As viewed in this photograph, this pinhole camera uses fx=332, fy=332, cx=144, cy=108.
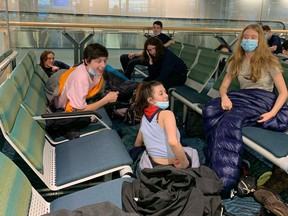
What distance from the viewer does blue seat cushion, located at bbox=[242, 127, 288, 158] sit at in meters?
2.26

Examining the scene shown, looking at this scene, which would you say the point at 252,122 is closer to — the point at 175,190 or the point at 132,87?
the point at 175,190

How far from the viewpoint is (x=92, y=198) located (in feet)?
5.51

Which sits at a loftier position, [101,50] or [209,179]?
[101,50]

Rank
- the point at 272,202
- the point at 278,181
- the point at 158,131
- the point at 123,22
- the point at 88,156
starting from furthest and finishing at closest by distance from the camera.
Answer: the point at 123,22 < the point at 278,181 < the point at 158,131 < the point at 88,156 < the point at 272,202

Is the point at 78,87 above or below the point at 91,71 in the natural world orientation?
below

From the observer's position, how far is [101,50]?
288 centimetres

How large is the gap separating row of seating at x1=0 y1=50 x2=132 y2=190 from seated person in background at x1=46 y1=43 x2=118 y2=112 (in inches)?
9.8

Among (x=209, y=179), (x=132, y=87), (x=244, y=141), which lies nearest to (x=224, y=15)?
(x=132, y=87)

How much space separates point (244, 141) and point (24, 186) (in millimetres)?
1689

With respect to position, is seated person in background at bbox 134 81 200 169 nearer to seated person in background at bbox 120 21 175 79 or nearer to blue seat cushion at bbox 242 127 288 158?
blue seat cushion at bbox 242 127 288 158

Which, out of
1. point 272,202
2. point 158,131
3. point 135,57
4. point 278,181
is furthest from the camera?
point 135,57

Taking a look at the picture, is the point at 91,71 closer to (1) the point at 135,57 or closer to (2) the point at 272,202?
(2) the point at 272,202

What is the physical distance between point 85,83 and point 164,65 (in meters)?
1.72

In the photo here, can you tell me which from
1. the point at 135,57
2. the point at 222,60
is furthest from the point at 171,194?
the point at 135,57
